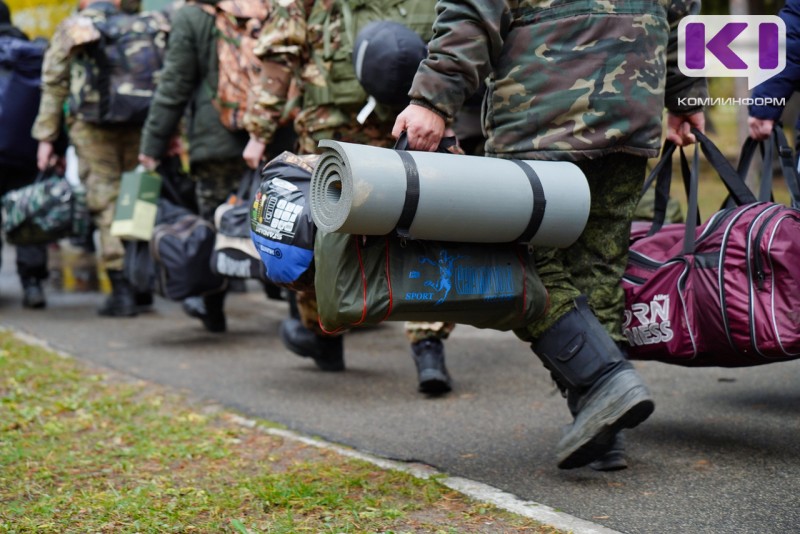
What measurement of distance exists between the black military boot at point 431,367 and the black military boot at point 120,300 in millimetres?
3423

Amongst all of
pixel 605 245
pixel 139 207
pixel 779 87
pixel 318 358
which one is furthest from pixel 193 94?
pixel 605 245

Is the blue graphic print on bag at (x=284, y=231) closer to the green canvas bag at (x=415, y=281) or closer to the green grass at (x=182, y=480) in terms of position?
the green canvas bag at (x=415, y=281)

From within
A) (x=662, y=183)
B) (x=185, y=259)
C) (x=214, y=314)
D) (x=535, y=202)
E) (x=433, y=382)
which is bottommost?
(x=214, y=314)

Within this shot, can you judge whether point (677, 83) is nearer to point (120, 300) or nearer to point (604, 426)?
point (604, 426)

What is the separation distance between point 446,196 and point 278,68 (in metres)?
2.46

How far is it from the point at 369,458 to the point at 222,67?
10.6ft

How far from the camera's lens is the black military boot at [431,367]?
15.8 feet

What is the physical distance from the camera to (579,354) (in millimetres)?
3311

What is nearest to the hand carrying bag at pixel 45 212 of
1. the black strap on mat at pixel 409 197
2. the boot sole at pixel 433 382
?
the boot sole at pixel 433 382

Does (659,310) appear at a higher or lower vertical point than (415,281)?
lower

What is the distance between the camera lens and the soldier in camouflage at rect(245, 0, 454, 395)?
473 centimetres

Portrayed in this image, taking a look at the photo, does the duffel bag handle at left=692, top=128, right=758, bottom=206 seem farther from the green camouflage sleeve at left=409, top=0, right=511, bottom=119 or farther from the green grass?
the green grass

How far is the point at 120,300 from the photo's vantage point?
770cm

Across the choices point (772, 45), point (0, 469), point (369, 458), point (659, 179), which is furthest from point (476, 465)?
point (772, 45)
